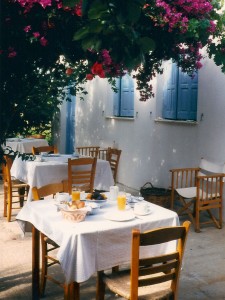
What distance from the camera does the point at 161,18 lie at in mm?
3420

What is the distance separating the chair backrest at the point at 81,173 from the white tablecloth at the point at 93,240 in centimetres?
284

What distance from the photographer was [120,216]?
3365mm

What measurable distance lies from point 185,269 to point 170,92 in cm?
404

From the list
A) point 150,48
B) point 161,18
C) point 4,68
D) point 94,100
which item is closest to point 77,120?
point 94,100

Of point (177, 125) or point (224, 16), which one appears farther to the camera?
point (177, 125)

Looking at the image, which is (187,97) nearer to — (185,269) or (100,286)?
(185,269)

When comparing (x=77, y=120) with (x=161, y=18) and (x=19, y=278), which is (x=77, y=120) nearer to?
(x=19, y=278)

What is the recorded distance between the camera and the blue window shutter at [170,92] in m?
7.74

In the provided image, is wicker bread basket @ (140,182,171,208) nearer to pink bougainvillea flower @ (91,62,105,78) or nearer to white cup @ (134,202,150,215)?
white cup @ (134,202,150,215)

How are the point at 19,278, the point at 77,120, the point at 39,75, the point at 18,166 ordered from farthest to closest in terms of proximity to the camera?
the point at 77,120, the point at 18,166, the point at 19,278, the point at 39,75

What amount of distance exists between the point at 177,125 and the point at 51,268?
403cm

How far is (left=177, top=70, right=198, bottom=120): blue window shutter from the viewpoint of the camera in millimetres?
7367

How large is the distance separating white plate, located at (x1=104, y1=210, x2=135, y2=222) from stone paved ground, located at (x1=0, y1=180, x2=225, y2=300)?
0.92 metres

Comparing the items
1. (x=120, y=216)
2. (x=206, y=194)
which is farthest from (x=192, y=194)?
(x=120, y=216)
